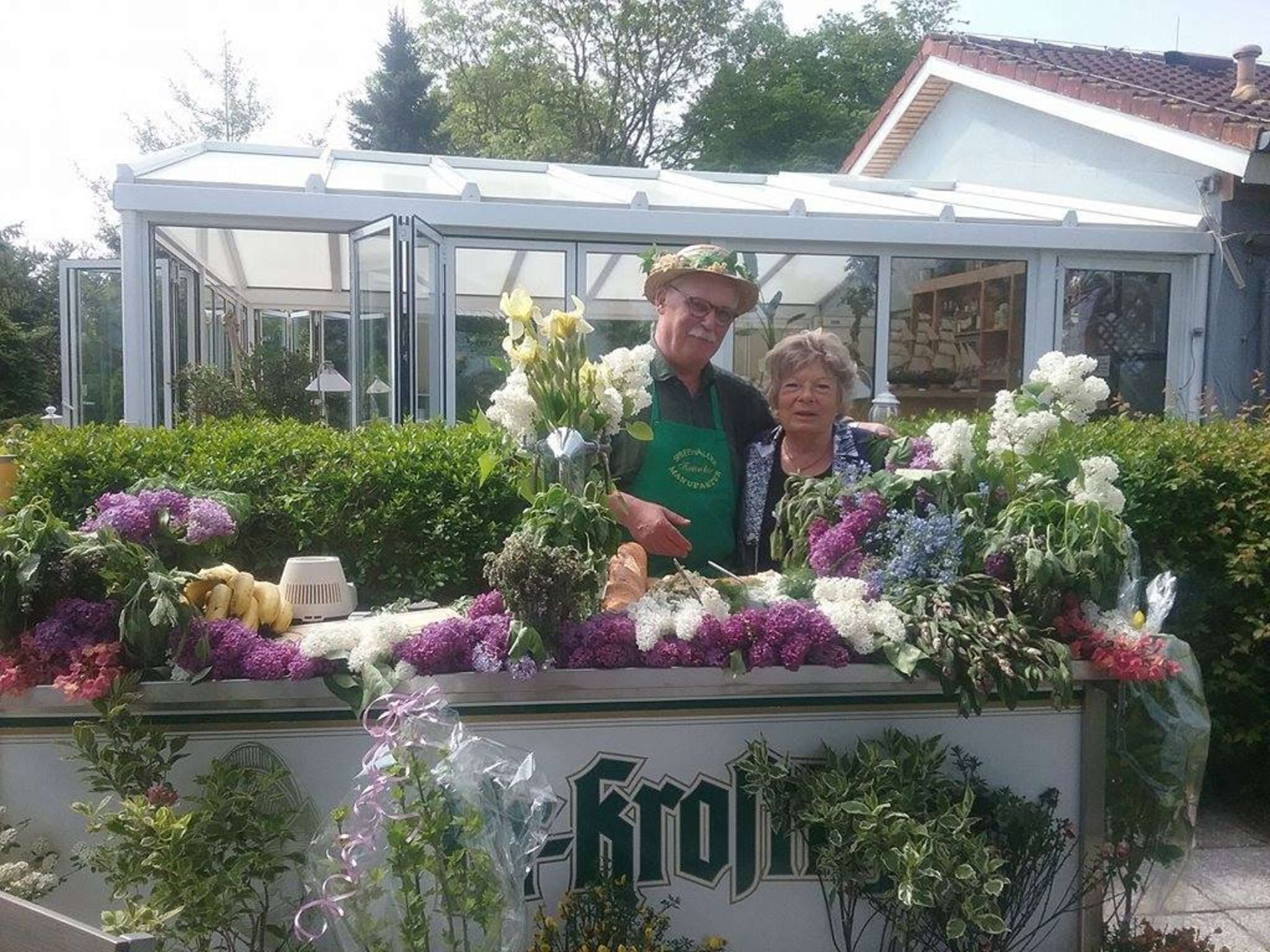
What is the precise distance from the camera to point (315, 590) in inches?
107

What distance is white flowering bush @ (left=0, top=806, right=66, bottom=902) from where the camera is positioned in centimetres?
213

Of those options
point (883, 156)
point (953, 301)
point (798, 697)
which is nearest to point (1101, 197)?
point (953, 301)

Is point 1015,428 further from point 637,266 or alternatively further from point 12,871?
point 637,266

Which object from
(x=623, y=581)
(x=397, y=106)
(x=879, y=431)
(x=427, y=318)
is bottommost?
(x=623, y=581)

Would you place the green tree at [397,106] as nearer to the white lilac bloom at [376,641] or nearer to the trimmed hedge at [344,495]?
the trimmed hedge at [344,495]

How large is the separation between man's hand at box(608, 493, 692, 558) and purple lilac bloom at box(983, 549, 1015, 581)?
73 centimetres

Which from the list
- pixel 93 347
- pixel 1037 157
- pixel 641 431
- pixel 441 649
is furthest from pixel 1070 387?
pixel 93 347

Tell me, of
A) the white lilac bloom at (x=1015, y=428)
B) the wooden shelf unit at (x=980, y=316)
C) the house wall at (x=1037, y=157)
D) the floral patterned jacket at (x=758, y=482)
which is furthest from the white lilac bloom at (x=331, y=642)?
the house wall at (x=1037, y=157)

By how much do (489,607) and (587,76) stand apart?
32979mm

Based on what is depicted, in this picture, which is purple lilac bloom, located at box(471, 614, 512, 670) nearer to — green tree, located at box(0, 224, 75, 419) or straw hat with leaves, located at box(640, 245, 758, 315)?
straw hat with leaves, located at box(640, 245, 758, 315)

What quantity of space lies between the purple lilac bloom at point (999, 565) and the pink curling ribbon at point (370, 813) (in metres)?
1.34

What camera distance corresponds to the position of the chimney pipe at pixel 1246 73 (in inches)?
402

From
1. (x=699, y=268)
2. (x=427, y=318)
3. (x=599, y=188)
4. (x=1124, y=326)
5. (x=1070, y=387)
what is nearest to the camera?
(x=1070, y=387)

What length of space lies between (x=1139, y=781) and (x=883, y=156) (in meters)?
13.7
